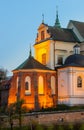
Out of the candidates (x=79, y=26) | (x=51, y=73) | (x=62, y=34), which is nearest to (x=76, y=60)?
(x=51, y=73)

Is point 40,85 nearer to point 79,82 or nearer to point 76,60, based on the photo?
point 79,82

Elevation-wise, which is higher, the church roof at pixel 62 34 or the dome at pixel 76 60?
the church roof at pixel 62 34

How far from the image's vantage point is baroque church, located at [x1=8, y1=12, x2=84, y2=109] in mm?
63156

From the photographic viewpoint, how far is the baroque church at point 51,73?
63156 mm

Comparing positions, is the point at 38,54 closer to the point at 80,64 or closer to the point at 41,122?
the point at 80,64

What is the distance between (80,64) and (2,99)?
23.7m

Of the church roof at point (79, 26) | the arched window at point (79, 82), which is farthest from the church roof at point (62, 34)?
the arched window at point (79, 82)

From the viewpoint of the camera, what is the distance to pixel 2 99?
83.4 metres

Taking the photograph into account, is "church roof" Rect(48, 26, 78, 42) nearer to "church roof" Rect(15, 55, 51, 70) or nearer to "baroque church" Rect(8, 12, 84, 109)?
"baroque church" Rect(8, 12, 84, 109)

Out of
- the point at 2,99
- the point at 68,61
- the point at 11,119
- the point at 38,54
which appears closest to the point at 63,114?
the point at 11,119

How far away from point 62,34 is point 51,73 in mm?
7588

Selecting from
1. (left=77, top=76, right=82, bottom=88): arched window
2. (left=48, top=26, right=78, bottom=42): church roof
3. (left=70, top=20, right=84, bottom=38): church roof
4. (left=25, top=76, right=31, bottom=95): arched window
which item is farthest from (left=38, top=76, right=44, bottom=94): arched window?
(left=70, top=20, right=84, bottom=38): church roof

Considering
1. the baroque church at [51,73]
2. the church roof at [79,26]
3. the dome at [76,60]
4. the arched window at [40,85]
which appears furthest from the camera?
the church roof at [79,26]

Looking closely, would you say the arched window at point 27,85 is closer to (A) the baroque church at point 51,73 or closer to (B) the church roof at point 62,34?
(A) the baroque church at point 51,73
